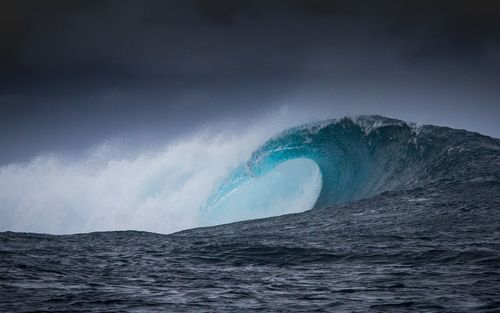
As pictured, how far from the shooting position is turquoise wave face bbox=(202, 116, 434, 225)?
1752cm

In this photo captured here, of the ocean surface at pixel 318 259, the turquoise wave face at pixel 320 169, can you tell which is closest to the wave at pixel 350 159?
the turquoise wave face at pixel 320 169

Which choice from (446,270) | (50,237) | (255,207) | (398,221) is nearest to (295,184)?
(255,207)

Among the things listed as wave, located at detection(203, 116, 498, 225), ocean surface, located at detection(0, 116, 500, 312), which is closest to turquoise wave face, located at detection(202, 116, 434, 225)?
wave, located at detection(203, 116, 498, 225)

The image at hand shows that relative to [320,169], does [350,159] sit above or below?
below

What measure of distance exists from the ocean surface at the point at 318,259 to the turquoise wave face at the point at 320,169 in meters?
Answer: 1.06

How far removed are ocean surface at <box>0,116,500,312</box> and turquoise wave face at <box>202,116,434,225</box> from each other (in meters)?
1.06

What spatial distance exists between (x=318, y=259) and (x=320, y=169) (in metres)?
15.4

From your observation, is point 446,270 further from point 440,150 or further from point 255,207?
point 255,207

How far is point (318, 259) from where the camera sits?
271 inches

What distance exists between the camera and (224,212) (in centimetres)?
2367

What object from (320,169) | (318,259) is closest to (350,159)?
(320,169)

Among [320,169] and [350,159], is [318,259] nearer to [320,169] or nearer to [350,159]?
[350,159]

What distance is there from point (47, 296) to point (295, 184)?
63.5 feet

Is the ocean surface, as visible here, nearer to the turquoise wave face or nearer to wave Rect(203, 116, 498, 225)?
wave Rect(203, 116, 498, 225)
